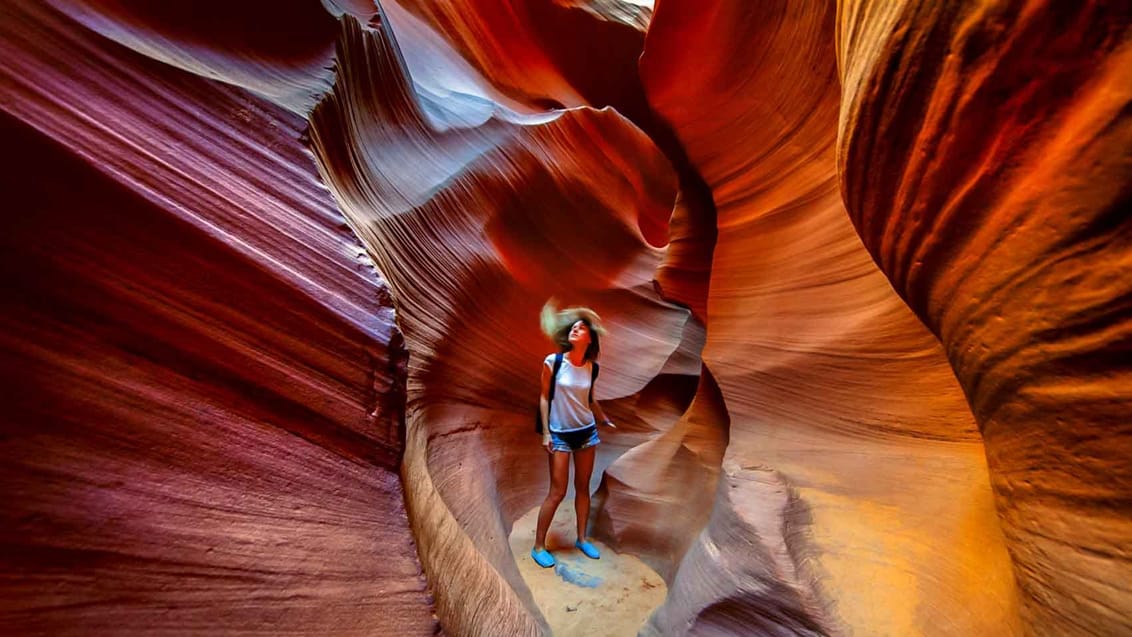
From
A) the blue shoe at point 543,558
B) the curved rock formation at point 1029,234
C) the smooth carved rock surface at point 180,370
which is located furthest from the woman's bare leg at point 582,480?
the curved rock formation at point 1029,234

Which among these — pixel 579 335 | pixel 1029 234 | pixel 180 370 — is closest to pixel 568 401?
pixel 579 335

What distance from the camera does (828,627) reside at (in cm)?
152

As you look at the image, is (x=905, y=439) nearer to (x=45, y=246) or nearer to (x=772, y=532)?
(x=772, y=532)

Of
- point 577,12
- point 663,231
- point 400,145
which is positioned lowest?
point 400,145

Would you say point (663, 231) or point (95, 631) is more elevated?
point (663, 231)

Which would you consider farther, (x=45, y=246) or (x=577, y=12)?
(x=577, y=12)

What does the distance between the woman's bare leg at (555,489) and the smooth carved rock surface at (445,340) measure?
35 centimetres

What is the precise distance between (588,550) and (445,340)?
1473 mm

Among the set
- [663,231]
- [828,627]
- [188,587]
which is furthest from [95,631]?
[663,231]

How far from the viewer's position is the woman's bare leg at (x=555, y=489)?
2553 millimetres

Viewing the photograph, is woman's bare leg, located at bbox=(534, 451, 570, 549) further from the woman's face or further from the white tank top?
the woman's face

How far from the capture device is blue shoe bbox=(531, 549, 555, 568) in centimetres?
258

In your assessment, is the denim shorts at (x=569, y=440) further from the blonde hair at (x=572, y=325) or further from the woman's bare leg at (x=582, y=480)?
the blonde hair at (x=572, y=325)

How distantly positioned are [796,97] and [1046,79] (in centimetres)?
187
